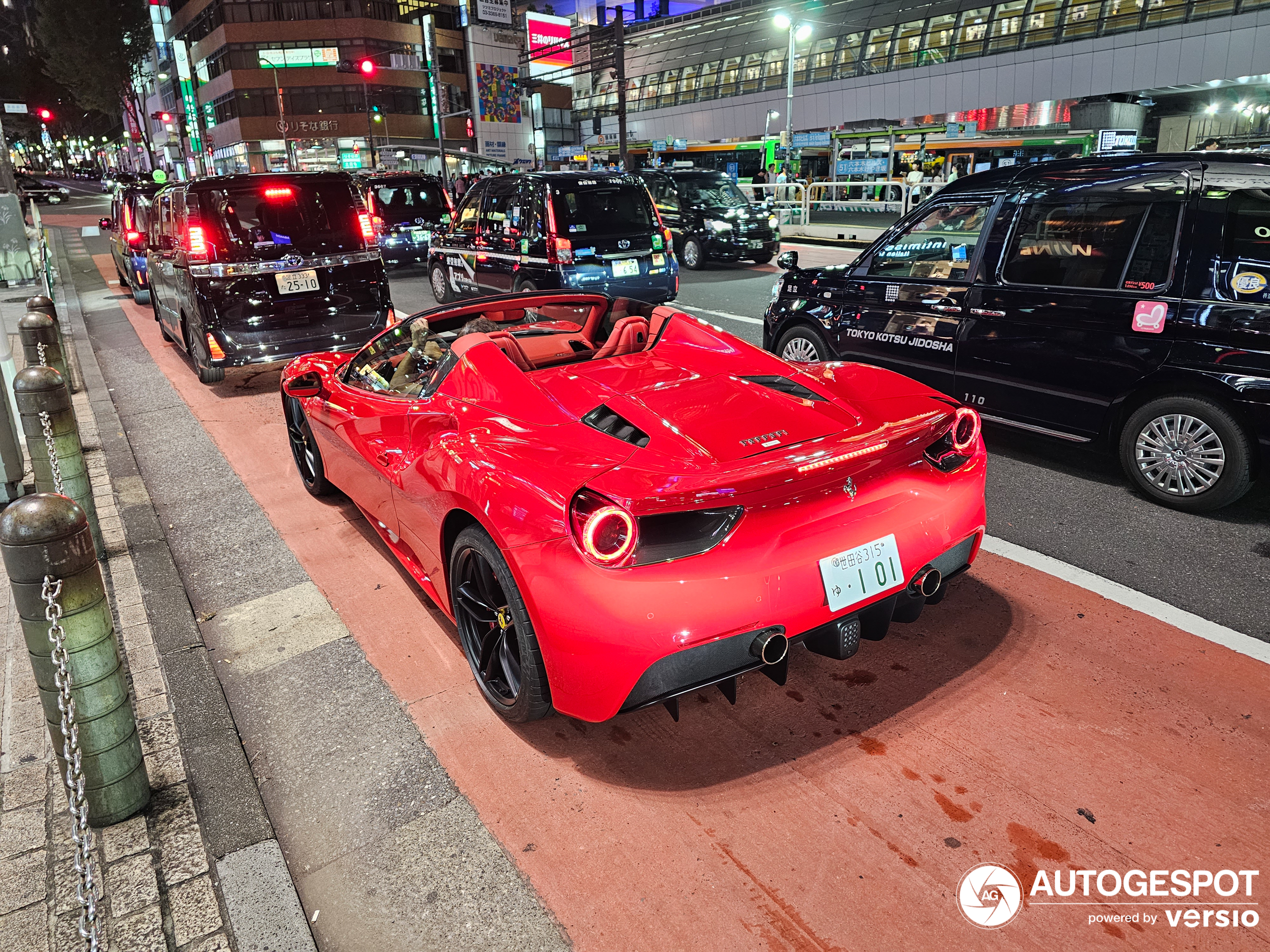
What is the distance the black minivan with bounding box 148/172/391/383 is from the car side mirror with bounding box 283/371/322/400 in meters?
3.74

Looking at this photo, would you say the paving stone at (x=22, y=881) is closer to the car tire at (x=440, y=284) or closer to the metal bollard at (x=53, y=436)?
the metal bollard at (x=53, y=436)

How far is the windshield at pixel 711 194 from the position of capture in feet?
53.2

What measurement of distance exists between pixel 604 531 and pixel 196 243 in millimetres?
7150

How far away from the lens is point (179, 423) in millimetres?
7453

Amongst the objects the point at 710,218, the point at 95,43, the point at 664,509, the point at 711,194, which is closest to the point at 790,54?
the point at 711,194

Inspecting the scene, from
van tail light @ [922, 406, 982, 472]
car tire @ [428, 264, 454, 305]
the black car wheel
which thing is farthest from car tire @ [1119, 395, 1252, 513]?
car tire @ [428, 264, 454, 305]

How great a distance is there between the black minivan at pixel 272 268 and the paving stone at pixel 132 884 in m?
6.34

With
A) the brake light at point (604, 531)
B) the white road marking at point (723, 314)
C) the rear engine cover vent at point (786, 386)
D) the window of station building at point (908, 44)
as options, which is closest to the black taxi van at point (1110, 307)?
the rear engine cover vent at point (786, 386)

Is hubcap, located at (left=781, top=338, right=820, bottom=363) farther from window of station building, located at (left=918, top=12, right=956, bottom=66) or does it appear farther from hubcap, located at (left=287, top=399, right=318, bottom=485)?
window of station building, located at (left=918, top=12, right=956, bottom=66)

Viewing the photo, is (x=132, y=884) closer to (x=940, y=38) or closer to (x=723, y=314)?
(x=723, y=314)

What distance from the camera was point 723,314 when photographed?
37.6 ft

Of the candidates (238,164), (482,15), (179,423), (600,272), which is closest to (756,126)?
(482,15)

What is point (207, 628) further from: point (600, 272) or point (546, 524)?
point (600, 272)

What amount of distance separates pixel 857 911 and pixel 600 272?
946 cm
